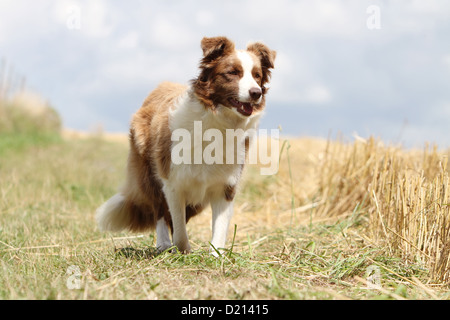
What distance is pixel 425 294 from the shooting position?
139 inches

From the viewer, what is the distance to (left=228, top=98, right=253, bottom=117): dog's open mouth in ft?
13.3

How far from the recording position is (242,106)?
4.04 metres

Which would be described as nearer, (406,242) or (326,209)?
(406,242)

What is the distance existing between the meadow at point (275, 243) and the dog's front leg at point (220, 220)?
212 millimetres

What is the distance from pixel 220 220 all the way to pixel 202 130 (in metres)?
0.89

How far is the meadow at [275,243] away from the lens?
3242mm

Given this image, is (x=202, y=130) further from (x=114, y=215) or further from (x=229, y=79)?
(x=114, y=215)

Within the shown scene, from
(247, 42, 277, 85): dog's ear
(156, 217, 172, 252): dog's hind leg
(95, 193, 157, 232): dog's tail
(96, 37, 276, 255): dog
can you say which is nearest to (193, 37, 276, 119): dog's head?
(96, 37, 276, 255): dog

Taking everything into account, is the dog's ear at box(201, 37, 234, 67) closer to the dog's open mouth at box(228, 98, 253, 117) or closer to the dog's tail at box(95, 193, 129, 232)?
the dog's open mouth at box(228, 98, 253, 117)

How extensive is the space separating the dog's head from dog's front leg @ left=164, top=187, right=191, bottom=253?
Answer: 915mm

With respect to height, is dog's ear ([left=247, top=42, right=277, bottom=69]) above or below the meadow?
above
